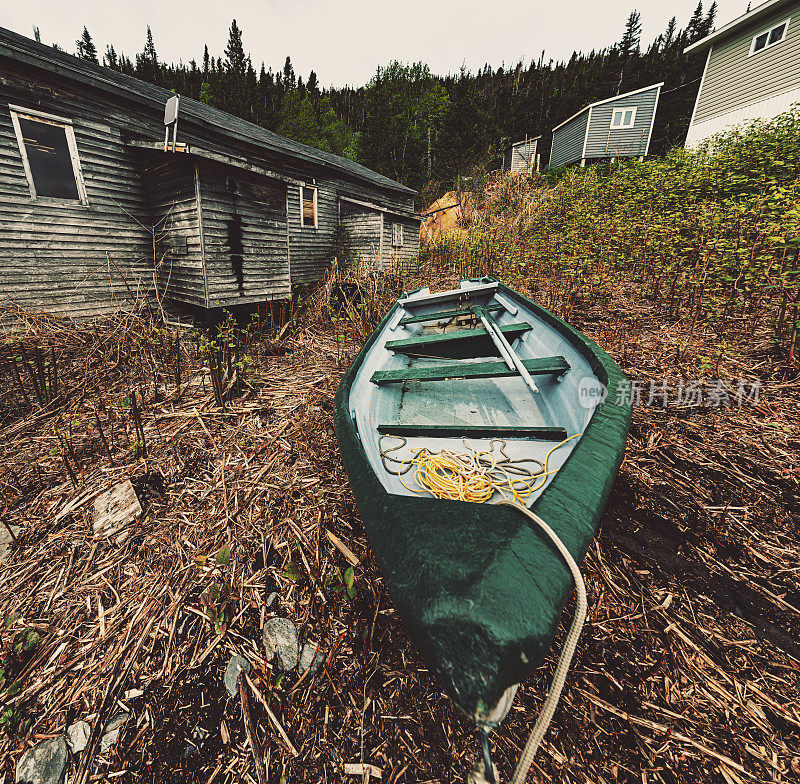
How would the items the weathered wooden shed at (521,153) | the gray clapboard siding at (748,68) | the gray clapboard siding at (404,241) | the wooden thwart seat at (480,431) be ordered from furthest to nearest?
the weathered wooden shed at (521,153) < the gray clapboard siding at (404,241) < the gray clapboard siding at (748,68) < the wooden thwart seat at (480,431)

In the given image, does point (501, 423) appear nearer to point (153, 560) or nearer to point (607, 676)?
point (607, 676)

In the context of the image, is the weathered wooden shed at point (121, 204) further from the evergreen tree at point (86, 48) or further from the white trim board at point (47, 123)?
the evergreen tree at point (86, 48)

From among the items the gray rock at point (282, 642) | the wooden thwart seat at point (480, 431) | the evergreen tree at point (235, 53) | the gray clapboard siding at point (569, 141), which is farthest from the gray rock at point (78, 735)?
the evergreen tree at point (235, 53)

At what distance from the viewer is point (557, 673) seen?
34.4 inches

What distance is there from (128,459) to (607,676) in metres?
3.77

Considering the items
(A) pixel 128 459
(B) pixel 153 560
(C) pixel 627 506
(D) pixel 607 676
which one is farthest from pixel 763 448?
(A) pixel 128 459

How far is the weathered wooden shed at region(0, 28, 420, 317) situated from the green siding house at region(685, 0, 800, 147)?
1519cm

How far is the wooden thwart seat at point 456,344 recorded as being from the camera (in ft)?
11.6

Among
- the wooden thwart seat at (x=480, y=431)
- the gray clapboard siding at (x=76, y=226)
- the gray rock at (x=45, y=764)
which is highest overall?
the gray clapboard siding at (x=76, y=226)

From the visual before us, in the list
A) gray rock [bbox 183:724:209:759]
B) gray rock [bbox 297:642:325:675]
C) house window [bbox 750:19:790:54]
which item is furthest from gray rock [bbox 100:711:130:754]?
house window [bbox 750:19:790:54]

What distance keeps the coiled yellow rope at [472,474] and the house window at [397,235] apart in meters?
13.4

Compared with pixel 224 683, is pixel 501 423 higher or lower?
higher

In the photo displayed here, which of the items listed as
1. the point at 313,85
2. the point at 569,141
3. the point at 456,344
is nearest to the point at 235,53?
the point at 313,85

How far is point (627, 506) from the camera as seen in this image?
7.79 feet
